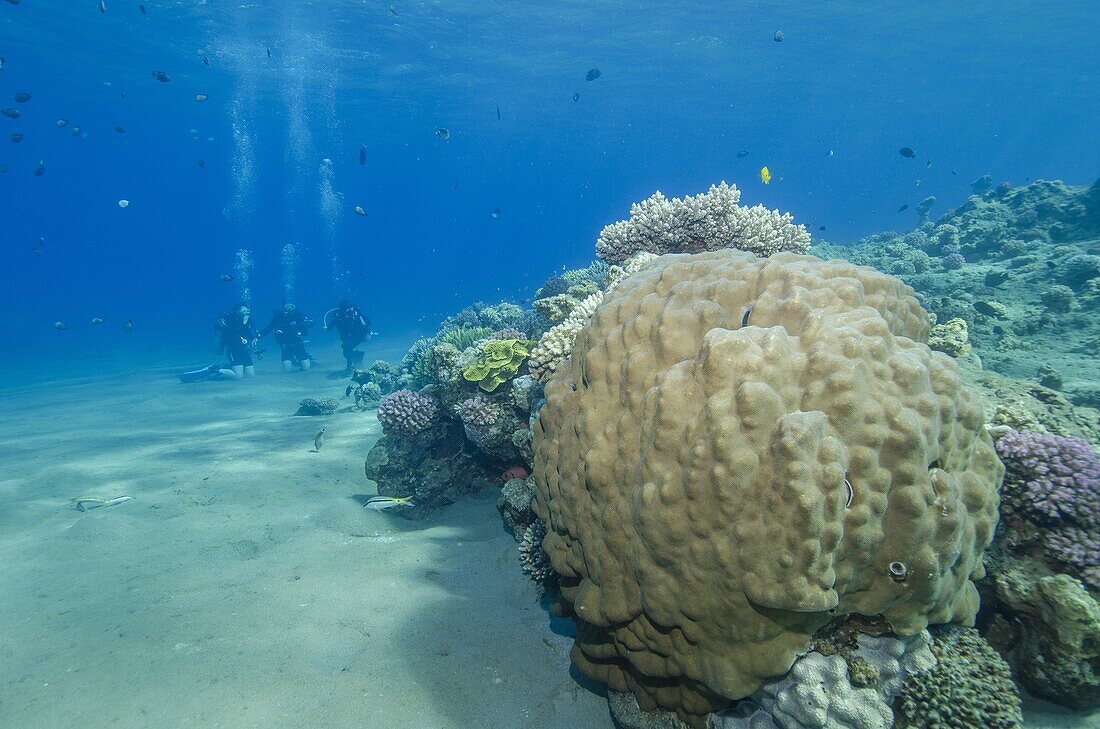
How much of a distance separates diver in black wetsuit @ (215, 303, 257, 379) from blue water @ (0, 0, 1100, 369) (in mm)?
15368

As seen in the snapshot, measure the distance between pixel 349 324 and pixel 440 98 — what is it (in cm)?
3840

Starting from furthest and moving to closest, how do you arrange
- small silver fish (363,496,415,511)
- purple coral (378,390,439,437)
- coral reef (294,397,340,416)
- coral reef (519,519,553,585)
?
coral reef (294,397,340,416), purple coral (378,390,439,437), small silver fish (363,496,415,511), coral reef (519,519,553,585)

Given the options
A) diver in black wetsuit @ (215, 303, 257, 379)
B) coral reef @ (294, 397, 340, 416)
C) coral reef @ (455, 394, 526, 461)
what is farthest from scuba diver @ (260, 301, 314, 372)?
coral reef @ (455, 394, 526, 461)

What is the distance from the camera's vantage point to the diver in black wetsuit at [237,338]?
69.7 feet

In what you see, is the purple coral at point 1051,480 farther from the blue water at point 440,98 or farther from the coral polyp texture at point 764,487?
the blue water at point 440,98

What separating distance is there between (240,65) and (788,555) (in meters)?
49.5

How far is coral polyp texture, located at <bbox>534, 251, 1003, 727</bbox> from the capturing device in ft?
8.11

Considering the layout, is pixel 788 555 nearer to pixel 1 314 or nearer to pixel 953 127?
pixel 1 314

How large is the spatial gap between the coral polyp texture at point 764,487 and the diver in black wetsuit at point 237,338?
22602mm

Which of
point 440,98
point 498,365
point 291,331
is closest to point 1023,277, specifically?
point 498,365

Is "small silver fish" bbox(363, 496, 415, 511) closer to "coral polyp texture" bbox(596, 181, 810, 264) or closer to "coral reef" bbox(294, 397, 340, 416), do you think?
"coral polyp texture" bbox(596, 181, 810, 264)

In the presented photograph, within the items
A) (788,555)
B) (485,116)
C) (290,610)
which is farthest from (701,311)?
(485,116)

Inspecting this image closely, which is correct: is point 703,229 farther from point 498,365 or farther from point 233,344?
point 233,344

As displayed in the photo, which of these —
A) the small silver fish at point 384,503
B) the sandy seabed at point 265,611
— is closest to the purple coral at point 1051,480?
the sandy seabed at point 265,611
